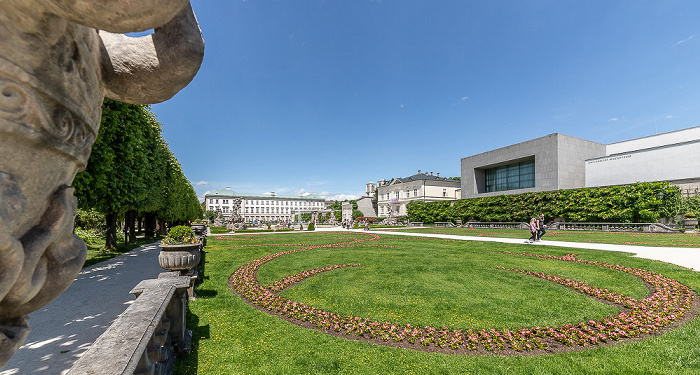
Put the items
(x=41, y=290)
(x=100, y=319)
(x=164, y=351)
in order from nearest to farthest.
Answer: (x=41, y=290) < (x=164, y=351) < (x=100, y=319)

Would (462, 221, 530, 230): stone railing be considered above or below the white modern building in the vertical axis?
below

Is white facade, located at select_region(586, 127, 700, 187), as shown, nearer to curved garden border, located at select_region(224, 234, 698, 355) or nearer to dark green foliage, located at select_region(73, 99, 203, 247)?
curved garden border, located at select_region(224, 234, 698, 355)

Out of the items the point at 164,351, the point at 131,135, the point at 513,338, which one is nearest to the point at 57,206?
the point at 164,351

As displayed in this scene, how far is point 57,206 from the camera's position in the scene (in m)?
0.85

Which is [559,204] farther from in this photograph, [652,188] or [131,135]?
[131,135]

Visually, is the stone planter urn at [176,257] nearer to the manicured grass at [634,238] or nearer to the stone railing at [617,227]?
the manicured grass at [634,238]

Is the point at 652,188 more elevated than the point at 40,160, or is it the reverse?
the point at 652,188

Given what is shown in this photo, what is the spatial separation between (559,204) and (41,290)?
3770 cm

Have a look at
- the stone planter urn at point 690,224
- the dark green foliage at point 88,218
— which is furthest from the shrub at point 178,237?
the stone planter urn at point 690,224

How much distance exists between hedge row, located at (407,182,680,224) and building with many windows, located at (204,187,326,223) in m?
67.8

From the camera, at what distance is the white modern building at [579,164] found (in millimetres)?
27609

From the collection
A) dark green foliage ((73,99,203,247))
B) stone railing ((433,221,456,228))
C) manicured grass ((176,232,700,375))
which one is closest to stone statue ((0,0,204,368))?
manicured grass ((176,232,700,375))

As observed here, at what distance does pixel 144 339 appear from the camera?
7.66 ft

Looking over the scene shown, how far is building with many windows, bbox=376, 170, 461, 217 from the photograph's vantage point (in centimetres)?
5994
